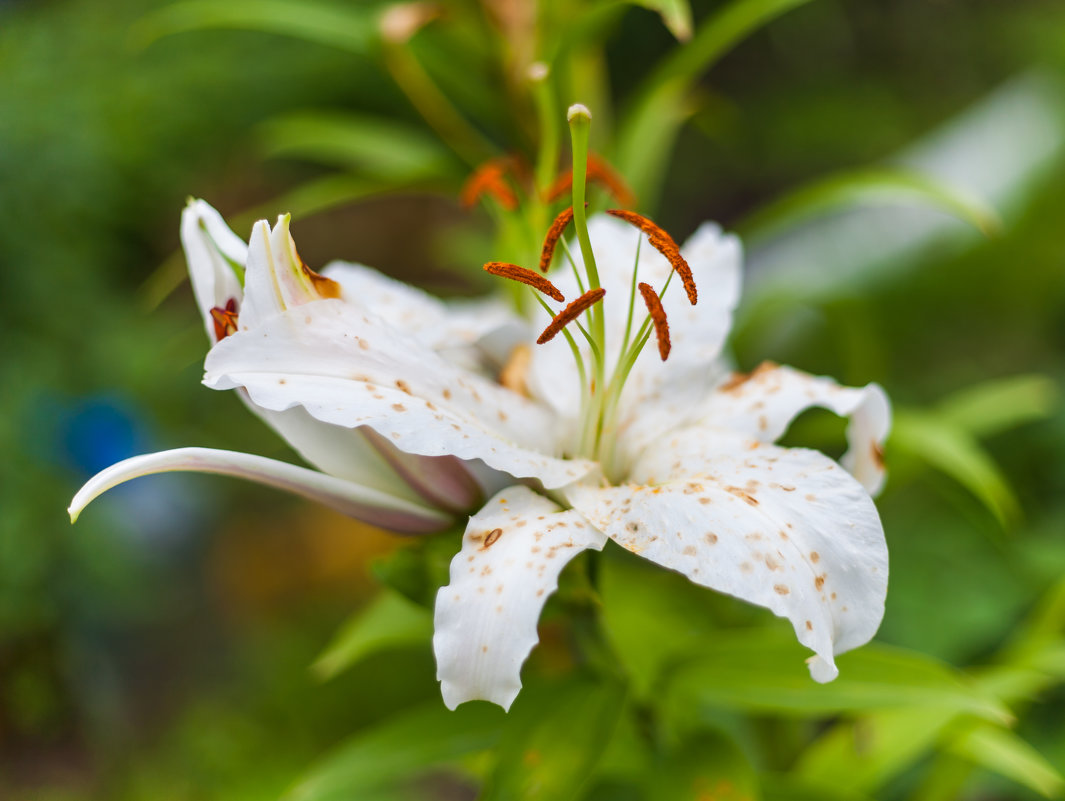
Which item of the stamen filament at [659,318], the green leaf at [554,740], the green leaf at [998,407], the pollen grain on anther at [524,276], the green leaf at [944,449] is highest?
the pollen grain on anther at [524,276]

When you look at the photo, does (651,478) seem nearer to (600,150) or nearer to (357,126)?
(600,150)

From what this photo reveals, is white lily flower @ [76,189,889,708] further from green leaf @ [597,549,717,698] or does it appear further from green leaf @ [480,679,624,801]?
green leaf @ [597,549,717,698]

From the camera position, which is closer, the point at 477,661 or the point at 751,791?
the point at 477,661

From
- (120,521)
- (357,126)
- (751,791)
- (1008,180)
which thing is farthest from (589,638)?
(1008,180)

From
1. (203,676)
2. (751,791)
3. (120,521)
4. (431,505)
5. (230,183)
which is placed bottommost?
(203,676)

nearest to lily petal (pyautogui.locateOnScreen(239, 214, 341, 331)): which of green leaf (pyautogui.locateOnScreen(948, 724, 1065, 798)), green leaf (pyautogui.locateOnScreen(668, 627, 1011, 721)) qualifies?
green leaf (pyautogui.locateOnScreen(668, 627, 1011, 721))

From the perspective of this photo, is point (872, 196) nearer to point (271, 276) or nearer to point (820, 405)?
point (820, 405)

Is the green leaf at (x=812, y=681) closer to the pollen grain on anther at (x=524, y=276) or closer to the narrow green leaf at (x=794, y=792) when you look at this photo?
the narrow green leaf at (x=794, y=792)

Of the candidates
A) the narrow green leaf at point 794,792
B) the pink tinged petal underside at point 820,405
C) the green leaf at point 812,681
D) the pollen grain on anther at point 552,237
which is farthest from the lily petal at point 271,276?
the narrow green leaf at point 794,792
